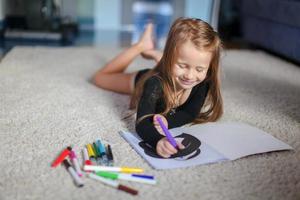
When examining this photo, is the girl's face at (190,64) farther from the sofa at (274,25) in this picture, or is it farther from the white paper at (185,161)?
the sofa at (274,25)

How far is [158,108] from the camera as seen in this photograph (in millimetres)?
933

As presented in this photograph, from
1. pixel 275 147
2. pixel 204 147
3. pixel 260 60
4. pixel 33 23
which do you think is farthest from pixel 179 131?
pixel 33 23

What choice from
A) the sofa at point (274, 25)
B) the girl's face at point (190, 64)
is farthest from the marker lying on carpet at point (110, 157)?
the sofa at point (274, 25)

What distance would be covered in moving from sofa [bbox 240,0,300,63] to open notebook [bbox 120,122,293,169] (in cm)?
99

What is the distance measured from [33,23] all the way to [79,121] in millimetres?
1598

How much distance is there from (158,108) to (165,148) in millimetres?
193

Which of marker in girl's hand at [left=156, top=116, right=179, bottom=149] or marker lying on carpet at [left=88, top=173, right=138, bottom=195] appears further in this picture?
marker in girl's hand at [left=156, top=116, right=179, bottom=149]

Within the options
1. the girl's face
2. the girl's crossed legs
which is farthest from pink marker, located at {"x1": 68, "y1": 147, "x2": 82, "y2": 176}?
the girl's crossed legs

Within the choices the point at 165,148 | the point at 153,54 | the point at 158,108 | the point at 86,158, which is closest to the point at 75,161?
the point at 86,158

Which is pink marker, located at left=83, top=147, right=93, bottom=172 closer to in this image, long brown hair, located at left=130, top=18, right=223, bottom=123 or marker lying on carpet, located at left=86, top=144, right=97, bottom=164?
marker lying on carpet, located at left=86, top=144, right=97, bottom=164

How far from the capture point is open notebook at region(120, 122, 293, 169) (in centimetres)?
76

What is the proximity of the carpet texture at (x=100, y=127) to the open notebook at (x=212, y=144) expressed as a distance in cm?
2

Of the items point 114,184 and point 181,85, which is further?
point 181,85

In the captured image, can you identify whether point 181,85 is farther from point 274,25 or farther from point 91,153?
point 274,25
